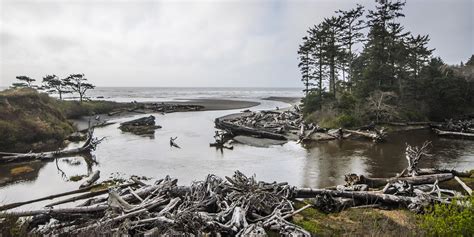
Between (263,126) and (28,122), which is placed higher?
(28,122)

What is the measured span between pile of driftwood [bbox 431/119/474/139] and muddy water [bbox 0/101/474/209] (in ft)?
6.74

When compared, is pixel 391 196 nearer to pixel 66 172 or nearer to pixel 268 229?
pixel 268 229

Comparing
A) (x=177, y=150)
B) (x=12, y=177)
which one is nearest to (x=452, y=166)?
(x=177, y=150)

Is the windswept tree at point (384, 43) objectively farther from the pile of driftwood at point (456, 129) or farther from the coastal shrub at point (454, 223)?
the coastal shrub at point (454, 223)

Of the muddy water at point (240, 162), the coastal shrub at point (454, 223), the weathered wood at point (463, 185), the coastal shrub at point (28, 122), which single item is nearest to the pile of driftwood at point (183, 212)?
the coastal shrub at point (454, 223)

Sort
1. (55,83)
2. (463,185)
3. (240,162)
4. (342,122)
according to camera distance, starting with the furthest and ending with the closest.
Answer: (55,83) < (342,122) < (240,162) < (463,185)

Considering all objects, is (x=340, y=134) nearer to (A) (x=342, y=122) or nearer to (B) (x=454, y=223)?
(A) (x=342, y=122)

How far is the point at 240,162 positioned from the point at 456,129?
25700 mm

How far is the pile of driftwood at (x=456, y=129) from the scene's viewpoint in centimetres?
2927

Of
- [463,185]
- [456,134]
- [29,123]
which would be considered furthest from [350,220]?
[29,123]

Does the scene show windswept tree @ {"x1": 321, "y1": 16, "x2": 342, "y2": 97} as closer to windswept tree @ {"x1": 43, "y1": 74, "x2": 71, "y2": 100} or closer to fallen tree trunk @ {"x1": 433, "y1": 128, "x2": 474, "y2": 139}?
fallen tree trunk @ {"x1": 433, "y1": 128, "x2": 474, "y2": 139}

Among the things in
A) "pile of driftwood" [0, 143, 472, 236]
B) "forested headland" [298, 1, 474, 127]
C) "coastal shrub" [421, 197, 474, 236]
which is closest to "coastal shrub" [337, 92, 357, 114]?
"forested headland" [298, 1, 474, 127]

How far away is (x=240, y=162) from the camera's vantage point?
69.1 feet

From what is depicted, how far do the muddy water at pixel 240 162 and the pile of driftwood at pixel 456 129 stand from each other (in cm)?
205
